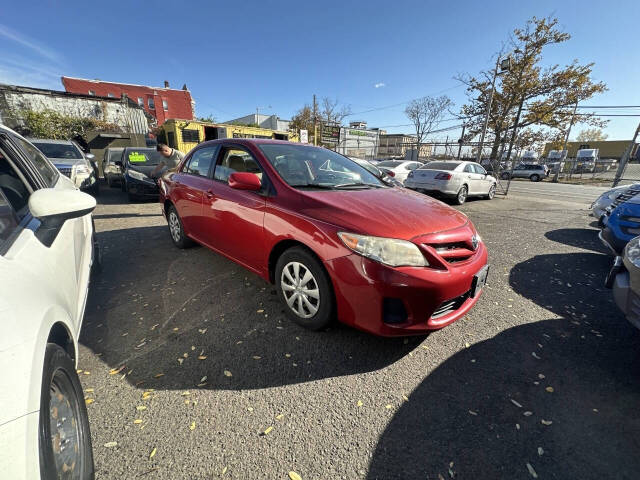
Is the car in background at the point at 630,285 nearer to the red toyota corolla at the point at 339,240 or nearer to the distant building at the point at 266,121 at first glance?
the red toyota corolla at the point at 339,240

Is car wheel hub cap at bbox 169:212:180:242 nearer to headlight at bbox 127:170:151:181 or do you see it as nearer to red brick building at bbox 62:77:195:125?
headlight at bbox 127:170:151:181

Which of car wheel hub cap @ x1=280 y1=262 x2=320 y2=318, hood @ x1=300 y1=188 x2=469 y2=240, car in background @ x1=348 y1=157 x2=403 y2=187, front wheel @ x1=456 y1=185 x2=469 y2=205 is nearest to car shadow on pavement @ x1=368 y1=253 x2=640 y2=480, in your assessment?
car wheel hub cap @ x1=280 y1=262 x2=320 y2=318

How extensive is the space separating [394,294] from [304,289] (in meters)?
0.77

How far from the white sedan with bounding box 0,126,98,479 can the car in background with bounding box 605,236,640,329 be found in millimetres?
3099

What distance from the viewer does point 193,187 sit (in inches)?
139

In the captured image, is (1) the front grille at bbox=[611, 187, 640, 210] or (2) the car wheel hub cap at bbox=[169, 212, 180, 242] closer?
(2) the car wheel hub cap at bbox=[169, 212, 180, 242]

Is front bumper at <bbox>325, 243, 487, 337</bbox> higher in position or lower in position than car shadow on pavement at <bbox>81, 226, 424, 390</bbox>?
higher

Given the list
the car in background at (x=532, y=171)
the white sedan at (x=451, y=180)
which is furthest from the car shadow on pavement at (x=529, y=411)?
the car in background at (x=532, y=171)

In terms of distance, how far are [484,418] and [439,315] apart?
65 cm

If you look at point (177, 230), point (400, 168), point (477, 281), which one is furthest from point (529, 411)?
point (400, 168)

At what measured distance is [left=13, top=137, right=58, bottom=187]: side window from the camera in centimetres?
222

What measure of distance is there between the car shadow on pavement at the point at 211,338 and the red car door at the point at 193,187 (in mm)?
698

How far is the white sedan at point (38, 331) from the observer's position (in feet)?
2.63

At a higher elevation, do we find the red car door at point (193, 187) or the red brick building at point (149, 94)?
the red brick building at point (149, 94)
